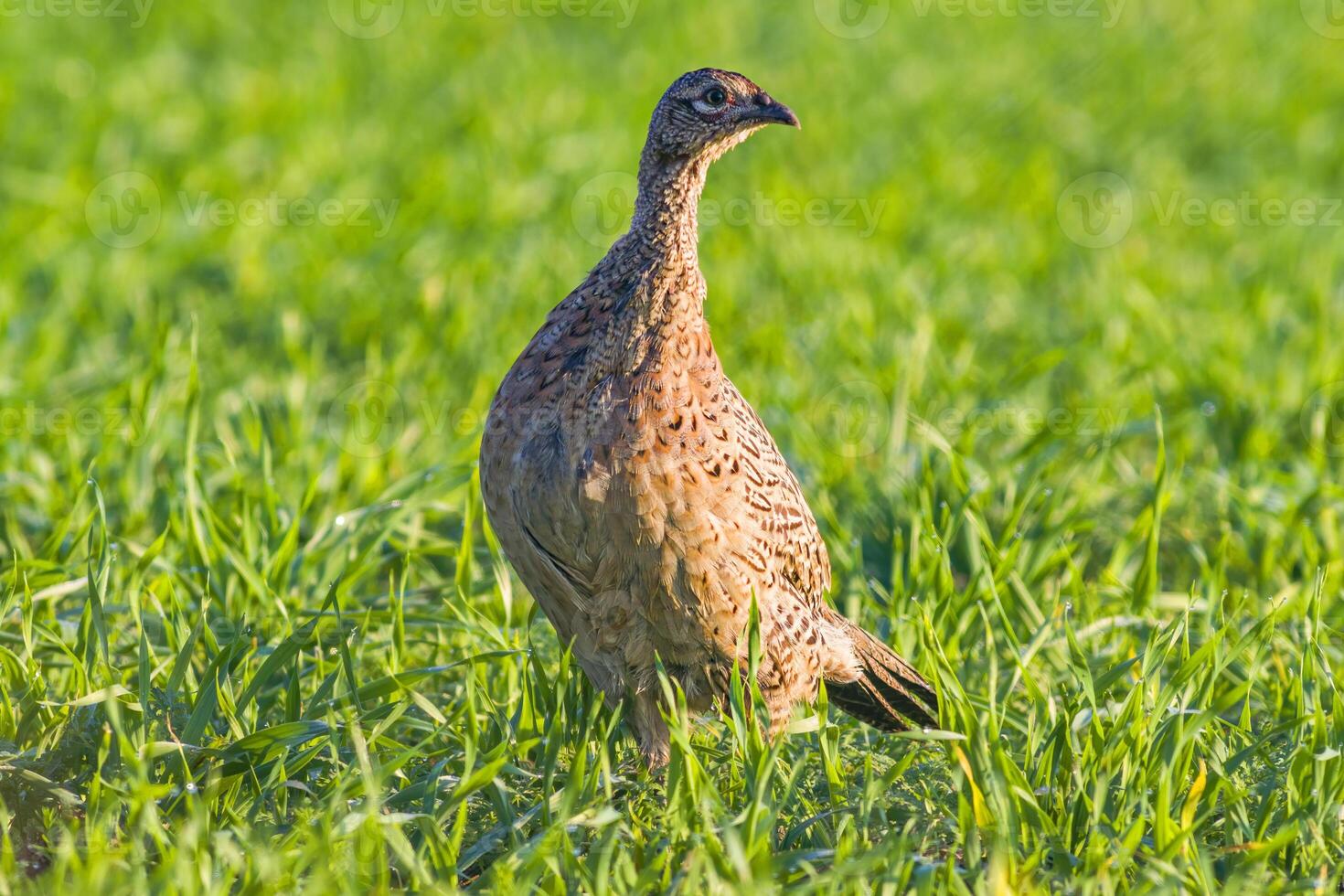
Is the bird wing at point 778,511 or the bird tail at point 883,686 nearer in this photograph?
the bird wing at point 778,511

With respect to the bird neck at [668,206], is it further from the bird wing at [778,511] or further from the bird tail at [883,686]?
the bird tail at [883,686]

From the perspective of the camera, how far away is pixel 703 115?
11.0 feet

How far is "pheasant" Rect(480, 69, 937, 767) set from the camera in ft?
10.3

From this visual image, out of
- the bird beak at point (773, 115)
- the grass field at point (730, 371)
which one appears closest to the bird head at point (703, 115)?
the bird beak at point (773, 115)

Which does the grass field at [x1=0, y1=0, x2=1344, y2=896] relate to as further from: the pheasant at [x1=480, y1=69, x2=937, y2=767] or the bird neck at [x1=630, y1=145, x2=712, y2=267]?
the bird neck at [x1=630, y1=145, x2=712, y2=267]

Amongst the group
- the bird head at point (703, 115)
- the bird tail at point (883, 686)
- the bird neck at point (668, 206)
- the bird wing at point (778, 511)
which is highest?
the bird head at point (703, 115)

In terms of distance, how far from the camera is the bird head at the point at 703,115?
3.34 meters

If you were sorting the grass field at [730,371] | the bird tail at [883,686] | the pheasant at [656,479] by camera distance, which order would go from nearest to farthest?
the grass field at [730,371] < the pheasant at [656,479] < the bird tail at [883,686]

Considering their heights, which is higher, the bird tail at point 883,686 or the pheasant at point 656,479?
the pheasant at point 656,479

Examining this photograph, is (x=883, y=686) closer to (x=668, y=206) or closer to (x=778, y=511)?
(x=778, y=511)

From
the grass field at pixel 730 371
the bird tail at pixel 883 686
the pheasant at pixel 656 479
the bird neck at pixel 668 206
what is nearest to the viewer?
the grass field at pixel 730 371

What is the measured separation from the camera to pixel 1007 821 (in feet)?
9.48

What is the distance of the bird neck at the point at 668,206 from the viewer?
3.30 meters

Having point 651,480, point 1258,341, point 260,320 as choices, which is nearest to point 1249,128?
point 1258,341
